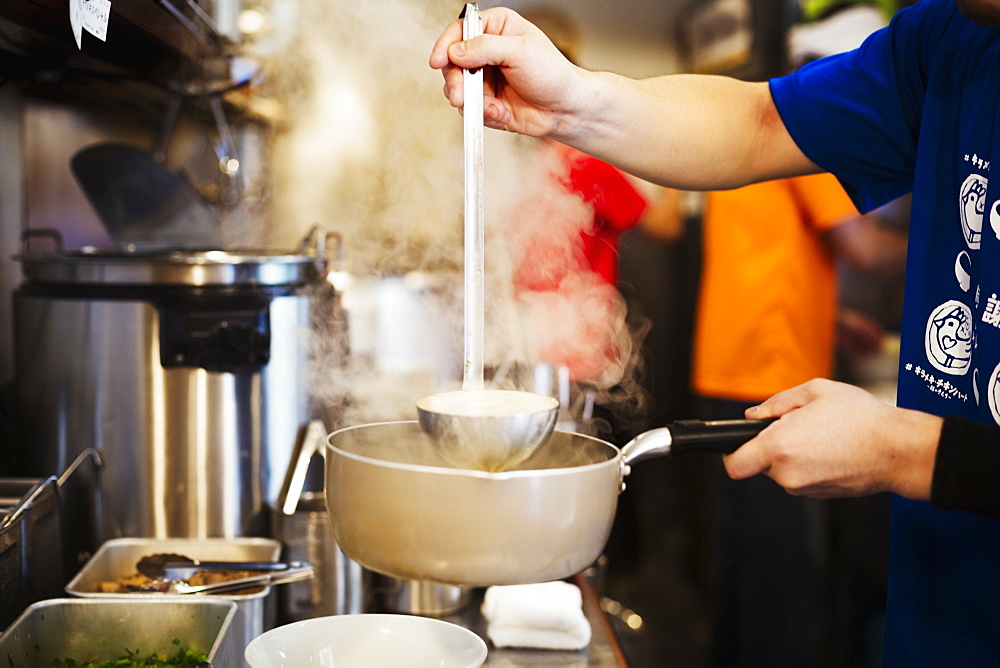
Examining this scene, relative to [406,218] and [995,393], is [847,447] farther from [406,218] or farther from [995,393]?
[406,218]

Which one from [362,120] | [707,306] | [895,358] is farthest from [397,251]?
[895,358]

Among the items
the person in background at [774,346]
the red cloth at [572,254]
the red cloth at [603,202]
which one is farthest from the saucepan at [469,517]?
the person in background at [774,346]

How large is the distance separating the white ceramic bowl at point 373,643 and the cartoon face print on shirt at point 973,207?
0.71 metres

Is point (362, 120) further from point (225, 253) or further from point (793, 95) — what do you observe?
point (793, 95)

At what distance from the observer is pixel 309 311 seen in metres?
1.40

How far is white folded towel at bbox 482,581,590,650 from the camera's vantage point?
3.78ft

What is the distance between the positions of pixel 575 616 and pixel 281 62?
1.77 m

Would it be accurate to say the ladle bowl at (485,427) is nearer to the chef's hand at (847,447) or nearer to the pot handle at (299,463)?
the chef's hand at (847,447)

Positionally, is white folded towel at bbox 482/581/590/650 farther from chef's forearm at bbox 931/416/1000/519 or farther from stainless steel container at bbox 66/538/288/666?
chef's forearm at bbox 931/416/1000/519

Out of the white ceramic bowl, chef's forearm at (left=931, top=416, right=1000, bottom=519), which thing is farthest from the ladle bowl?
chef's forearm at (left=931, top=416, right=1000, bottom=519)

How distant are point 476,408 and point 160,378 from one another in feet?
2.39

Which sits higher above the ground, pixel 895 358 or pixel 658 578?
pixel 895 358

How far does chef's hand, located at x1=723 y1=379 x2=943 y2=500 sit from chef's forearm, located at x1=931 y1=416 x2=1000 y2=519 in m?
0.01

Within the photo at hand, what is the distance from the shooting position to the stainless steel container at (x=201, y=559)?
40.3 inches
